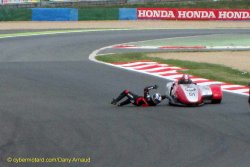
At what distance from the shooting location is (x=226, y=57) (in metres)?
31.5

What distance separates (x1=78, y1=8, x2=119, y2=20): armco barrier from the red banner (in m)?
2.08

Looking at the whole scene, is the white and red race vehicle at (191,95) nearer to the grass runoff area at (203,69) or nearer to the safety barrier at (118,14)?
the grass runoff area at (203,69)

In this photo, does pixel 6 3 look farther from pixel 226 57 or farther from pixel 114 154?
pixel 114 154

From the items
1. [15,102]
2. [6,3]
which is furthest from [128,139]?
[6,3]

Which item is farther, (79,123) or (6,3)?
(6,3)

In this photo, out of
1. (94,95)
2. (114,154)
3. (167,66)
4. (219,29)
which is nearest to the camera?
(114,154)

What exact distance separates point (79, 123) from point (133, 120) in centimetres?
113

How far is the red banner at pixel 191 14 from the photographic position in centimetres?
5869

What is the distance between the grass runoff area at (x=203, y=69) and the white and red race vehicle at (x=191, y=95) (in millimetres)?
5008

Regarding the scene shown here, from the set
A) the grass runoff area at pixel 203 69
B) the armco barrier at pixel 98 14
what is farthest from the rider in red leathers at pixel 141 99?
the armco barrier at pixel 98 14

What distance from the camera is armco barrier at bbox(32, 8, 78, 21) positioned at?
182 ft

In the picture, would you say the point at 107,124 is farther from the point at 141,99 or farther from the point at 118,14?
the point at 118,14

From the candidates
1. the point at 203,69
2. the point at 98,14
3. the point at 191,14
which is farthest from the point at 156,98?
the point at 191,14

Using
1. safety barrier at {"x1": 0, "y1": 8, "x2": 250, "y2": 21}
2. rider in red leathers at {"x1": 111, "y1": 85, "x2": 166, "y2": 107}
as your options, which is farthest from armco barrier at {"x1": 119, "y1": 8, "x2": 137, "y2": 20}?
rider in red leathers at {"x1": 111, "y1": 85, "x2": 166, "y2": 107}
